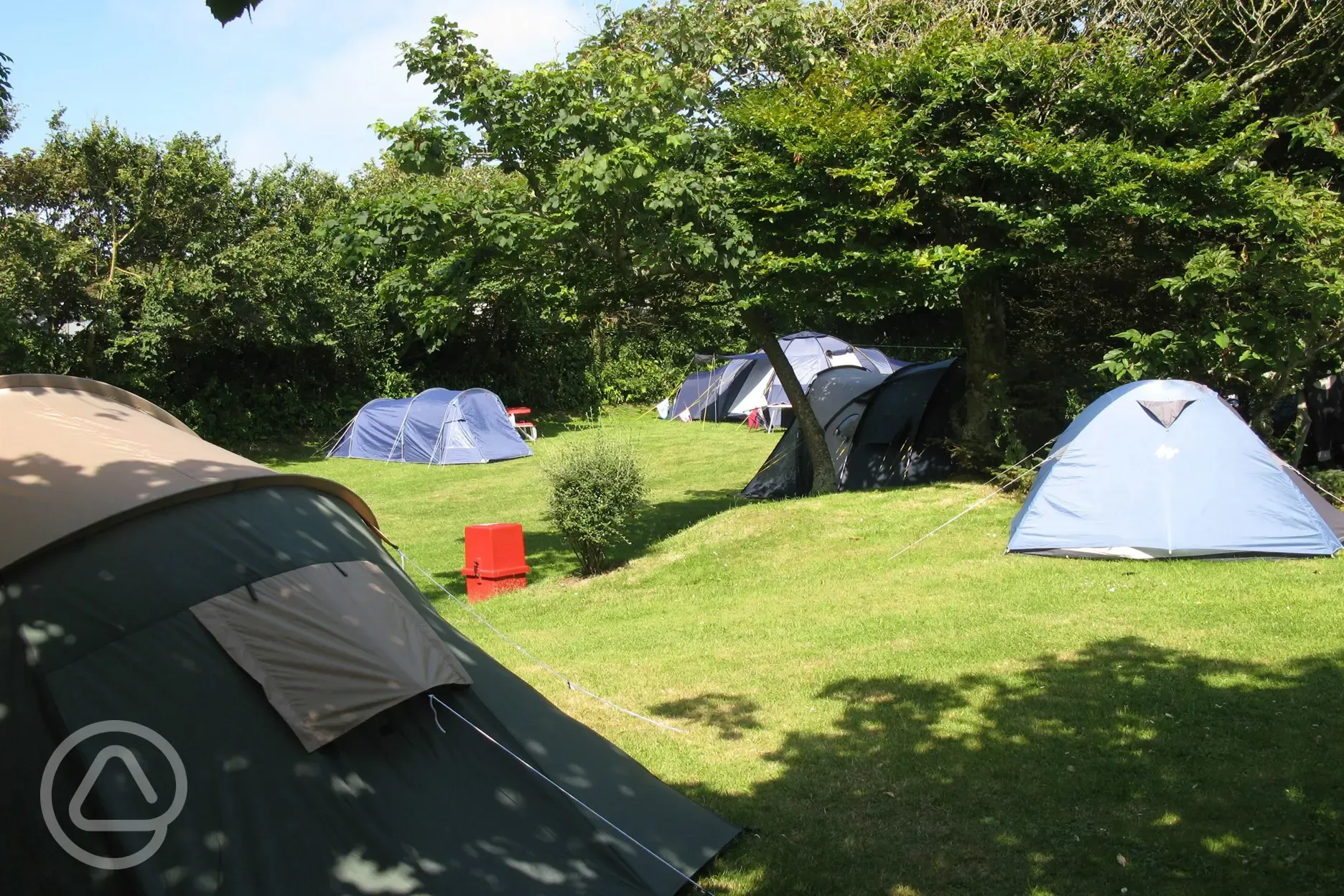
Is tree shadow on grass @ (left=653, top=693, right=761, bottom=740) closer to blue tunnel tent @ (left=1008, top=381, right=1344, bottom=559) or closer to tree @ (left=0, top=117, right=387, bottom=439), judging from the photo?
blue tunnel tent @ (left=1008, top=381, right=1344, bottom=559)

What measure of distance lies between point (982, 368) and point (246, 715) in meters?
11.6

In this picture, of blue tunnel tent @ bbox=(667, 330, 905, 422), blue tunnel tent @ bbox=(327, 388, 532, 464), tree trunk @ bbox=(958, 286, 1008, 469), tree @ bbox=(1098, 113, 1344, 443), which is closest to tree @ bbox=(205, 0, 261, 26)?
tree @ bbox=(1098, 113, 1344, 443)

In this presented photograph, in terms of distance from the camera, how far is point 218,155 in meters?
23.0

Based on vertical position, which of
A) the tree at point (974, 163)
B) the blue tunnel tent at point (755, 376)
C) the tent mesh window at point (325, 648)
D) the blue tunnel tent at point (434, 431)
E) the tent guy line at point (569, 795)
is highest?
the tree at point (974, 163)

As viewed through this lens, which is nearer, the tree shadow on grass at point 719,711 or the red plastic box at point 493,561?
the tree shadow on grass at point 719,711

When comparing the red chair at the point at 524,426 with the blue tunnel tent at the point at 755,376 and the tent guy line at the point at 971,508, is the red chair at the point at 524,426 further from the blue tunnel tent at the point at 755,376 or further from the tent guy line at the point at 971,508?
the tent guy line at the point at 971,508

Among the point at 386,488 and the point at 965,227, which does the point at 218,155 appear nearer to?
the point at 386,488

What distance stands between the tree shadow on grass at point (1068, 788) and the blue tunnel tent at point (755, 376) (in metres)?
19.6

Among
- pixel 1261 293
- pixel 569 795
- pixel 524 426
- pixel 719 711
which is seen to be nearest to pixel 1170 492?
pixel 1261 293

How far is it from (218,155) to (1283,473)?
20541 millimetres

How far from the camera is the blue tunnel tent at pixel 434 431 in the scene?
23672 millimetres

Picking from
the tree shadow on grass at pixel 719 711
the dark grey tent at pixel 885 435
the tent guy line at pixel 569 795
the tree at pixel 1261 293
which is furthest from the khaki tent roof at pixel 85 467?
the dark grey tent at pixel 885 435

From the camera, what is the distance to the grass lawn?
466cm

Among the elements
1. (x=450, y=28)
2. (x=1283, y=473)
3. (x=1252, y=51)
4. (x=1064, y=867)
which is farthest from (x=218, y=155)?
(x=1064, y=867)
